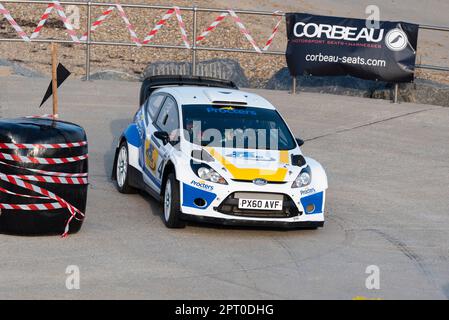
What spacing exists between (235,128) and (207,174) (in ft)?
3.99

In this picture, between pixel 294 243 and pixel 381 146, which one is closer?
pixel 294 243

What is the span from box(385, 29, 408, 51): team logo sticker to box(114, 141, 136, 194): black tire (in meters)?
8.41

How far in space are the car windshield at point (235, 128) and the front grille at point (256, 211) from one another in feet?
3.21

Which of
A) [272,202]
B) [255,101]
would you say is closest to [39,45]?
[255,101]

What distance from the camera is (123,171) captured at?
14.6 m

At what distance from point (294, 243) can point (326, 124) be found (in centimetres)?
845

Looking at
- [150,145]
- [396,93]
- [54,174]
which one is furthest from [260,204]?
[396,93]

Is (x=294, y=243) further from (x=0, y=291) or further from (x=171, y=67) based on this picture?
(x=171, y=67)

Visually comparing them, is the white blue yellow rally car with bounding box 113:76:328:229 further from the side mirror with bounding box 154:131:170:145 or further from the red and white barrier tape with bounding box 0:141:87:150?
the red and white barrier tape with bounding box 0:141:87:150

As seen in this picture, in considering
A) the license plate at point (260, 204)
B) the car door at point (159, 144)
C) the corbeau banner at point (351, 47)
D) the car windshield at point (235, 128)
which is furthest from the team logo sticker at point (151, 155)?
the corbeau banner at point (351, 47)

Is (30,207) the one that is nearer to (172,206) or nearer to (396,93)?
(172,206)

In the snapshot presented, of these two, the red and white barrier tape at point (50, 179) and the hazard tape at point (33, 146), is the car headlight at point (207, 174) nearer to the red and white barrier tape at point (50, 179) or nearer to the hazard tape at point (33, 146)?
the red and white barrier tape at point (50, 179)

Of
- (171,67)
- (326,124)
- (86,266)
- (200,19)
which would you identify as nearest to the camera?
(86,266)

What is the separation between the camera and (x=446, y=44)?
3312 centimetres
